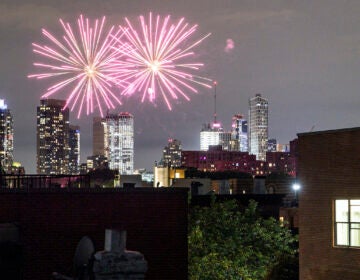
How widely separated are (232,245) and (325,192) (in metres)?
7.62

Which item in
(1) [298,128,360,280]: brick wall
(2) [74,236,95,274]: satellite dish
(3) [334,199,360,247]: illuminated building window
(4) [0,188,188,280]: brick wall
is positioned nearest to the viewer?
(2) [74,236,95,274]: satellite dish

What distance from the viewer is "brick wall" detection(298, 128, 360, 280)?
25.5 metres

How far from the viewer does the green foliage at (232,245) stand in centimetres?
3009

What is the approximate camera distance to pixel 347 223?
2562 centimetres

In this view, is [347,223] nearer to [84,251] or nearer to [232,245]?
[232,245]

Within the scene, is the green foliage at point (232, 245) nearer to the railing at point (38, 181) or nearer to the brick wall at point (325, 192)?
the brick wall at point (325, 192)

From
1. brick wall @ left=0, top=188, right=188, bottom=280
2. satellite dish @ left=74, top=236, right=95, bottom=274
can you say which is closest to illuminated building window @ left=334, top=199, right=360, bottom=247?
brick wall @ left=0, top=188, right=188, bottom=280

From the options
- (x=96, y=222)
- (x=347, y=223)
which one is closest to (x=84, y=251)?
(x=96, y=222)

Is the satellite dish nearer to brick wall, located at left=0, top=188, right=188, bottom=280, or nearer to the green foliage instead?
brick wall, located at left=0, top=188, right=188, bottom=280

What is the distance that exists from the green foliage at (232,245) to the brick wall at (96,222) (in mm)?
8155

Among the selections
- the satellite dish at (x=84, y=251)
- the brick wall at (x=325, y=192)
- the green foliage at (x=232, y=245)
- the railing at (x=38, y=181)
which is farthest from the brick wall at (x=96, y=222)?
the green foliage at (x=232, y=245)

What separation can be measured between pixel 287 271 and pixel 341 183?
561 cm

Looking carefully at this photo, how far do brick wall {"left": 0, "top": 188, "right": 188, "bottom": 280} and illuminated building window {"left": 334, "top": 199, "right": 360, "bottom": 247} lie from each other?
686 cm

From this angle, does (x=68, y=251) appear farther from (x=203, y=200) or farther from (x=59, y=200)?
(x=203, y=200)
